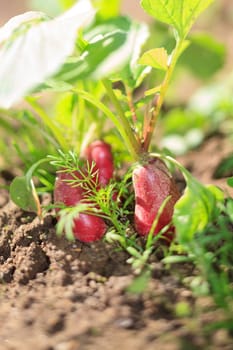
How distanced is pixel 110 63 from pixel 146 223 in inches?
16.2

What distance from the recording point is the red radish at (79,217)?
1.40m

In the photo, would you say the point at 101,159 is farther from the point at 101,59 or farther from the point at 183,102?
Answer: the point at 183,102

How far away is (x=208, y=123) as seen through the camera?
236 cm

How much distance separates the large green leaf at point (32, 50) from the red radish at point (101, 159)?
1.32 feet

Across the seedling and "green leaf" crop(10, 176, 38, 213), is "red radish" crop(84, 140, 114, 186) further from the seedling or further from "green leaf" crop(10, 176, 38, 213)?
"green leaf" crop(10, 176, 38, 213)

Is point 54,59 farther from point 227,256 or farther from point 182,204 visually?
point 227,256

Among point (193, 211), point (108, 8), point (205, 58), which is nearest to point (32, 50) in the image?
point (193, 211)

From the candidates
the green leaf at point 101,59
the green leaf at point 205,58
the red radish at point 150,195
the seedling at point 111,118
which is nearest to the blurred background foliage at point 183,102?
the green leaf at point 205,58

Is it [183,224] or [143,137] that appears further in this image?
[143,137]

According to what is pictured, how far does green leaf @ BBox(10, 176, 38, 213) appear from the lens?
1.47 m

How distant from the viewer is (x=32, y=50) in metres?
1.14

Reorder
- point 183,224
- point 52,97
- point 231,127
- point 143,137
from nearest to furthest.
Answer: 1. point 183,224
2. point 143,137
3. point 231,127
4. point 52,97

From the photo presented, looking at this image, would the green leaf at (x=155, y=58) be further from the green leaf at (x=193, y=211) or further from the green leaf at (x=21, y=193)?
the green leaf at (x=21, y=193)

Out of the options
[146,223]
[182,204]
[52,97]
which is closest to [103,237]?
[146,223]
